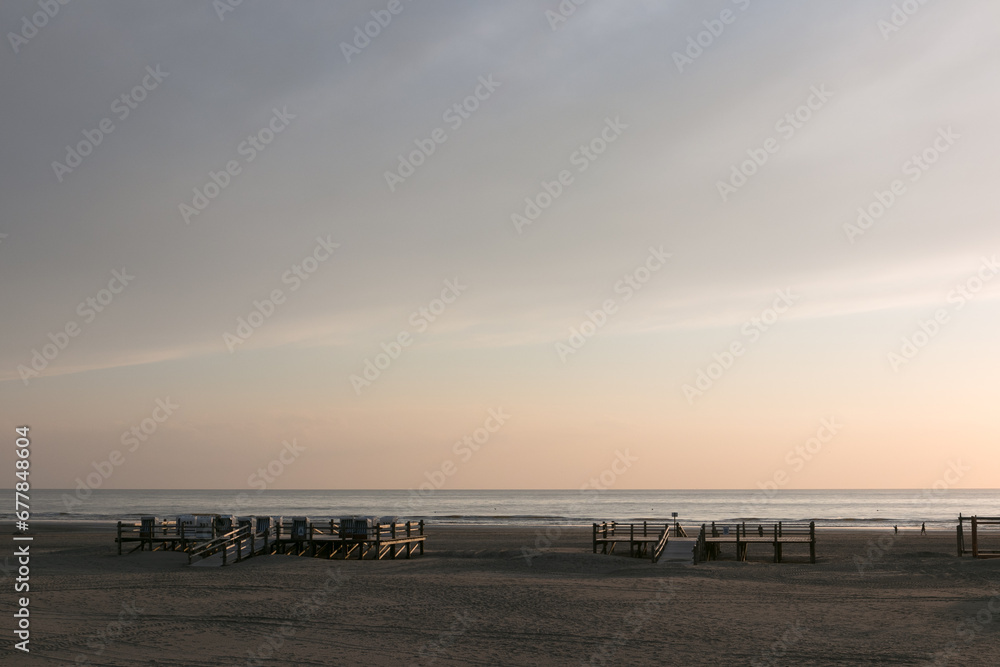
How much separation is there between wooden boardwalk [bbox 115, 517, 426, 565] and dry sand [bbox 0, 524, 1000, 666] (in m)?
1.14

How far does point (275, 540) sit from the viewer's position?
95.2 feet

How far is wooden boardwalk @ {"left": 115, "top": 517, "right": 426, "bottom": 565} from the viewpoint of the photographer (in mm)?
26703

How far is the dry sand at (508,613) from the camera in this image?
42.9ft

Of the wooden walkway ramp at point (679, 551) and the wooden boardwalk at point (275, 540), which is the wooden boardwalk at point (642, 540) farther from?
the wooden boardwalk at point (275, 540)

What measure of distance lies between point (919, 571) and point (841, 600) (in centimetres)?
682

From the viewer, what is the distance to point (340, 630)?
15.0m

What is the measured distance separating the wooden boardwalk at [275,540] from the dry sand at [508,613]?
1.14 metres

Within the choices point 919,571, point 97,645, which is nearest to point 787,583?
point 919,571

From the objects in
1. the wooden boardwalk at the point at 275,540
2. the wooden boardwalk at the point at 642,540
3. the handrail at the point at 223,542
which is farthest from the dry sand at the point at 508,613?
the wooden boardwalk at the point at 642,540

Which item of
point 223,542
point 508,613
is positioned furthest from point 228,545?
point 508,613

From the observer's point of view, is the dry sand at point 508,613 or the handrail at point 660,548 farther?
the handrail at point 660,548

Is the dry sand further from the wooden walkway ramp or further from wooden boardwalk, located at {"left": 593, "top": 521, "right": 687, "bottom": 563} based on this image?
wooden boardwalk, located at {"left": 593, "top": 521, "right": 687, "bottom": 563}

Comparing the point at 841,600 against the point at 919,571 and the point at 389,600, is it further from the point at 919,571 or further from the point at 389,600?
the point at 389,600

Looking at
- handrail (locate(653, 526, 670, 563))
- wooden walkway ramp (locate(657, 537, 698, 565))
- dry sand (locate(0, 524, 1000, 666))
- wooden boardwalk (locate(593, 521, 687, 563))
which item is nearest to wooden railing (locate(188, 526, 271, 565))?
dry sand (locate(0, 524, 1000, 666))
